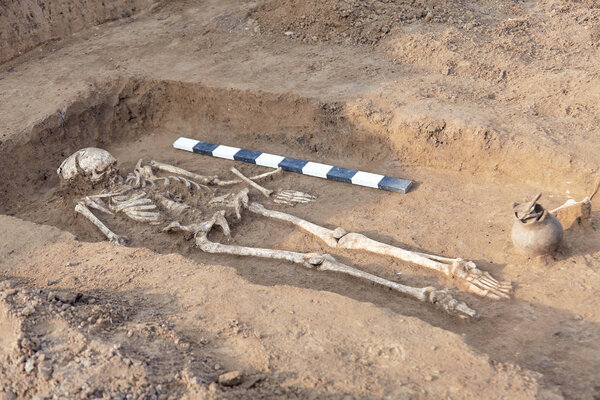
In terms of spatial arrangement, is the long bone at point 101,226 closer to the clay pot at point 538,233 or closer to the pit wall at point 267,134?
the pit wall at point 267,134

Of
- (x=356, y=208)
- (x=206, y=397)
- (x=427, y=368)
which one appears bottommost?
(x=356, y=208)

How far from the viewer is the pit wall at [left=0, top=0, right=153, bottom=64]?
896 cm

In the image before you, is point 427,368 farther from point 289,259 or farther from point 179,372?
point 289,259

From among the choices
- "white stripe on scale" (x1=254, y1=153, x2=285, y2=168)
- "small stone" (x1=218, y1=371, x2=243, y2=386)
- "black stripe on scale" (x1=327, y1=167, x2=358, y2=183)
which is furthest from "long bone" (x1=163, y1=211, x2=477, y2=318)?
"small stone" (x1=218, y1=371, x2=243, y2=386)

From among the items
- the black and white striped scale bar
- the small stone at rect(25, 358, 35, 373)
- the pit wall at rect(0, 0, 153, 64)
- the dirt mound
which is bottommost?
the black and white striped scale bar

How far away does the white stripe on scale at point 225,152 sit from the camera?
24.6ft

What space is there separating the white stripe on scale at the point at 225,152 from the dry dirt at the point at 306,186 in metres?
0.17

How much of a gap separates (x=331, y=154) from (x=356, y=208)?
1316 millimetres

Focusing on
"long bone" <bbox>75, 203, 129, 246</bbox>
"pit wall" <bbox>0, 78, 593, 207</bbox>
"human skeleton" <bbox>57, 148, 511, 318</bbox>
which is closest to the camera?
"human skeleton" <bbox>57, 148, 511, 318</bbox>

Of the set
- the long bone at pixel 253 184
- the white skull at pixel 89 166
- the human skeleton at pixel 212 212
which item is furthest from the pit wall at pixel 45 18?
the long bone at pixel 253 184

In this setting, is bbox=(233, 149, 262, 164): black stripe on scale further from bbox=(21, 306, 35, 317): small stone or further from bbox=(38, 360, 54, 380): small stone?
bbox=(38, 360, 54, 380): small stone

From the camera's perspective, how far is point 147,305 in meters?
4.52

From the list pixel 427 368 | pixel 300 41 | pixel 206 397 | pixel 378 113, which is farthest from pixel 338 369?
pixel 300 41

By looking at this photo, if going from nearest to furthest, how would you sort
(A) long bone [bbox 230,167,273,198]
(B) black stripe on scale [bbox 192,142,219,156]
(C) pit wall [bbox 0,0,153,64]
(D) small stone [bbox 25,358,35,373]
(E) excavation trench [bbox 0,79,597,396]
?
1. (D) small stone [bbox 25,358,35,373]
2. (E) excavation trench [bbox 0,79,597,396]
3. (A) long bone [bbox 230,167,273,198]
4. (B) black stripe on scale [bbox 192,142,219,156]
5. (C) pit wall [bbox 0,0,153,64]
